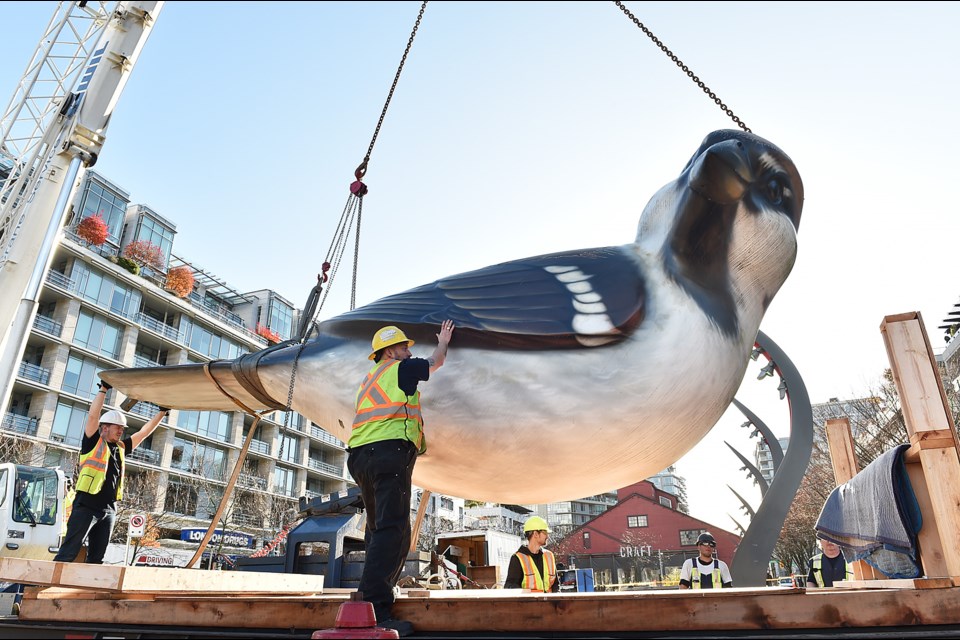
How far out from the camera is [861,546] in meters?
3.52

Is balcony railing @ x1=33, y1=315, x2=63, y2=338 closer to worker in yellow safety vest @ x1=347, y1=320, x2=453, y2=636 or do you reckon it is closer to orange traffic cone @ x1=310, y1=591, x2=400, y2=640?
worker in yellow safety vest @ x1=347, y1=320, x2=453, y2=636

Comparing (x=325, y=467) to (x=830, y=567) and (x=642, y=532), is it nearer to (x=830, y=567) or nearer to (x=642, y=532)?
(x=642, y=532)

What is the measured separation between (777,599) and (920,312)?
1.49 metres

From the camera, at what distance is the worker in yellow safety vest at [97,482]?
5031 mm

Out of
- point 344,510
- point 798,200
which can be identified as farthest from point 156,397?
point 344,510


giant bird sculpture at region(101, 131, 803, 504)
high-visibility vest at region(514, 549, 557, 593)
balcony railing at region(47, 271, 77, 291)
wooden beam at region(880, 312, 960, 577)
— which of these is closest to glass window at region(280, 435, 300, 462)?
balcony railing at region(47, 271, 77, 291)

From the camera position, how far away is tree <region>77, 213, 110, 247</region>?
37562mm

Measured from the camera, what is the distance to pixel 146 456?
37.8m

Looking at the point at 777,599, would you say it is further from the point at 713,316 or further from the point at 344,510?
the point at 344,510

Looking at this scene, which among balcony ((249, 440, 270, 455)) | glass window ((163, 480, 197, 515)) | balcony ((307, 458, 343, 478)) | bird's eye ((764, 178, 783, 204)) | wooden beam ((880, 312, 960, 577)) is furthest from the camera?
balcony ((307, 458, 343, 478))

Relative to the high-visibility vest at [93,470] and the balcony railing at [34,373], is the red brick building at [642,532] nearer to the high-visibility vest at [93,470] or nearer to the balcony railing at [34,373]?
the balcony railing at [34,373]

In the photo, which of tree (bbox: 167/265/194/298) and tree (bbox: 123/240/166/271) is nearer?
tree (bbox: 123/240/166/271)

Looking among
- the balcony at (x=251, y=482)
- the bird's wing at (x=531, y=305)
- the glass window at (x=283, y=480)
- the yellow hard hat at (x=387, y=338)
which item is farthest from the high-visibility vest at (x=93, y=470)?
the glass window at (x=283, y=480)

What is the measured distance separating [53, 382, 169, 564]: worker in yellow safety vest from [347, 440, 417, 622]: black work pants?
2.76 m
